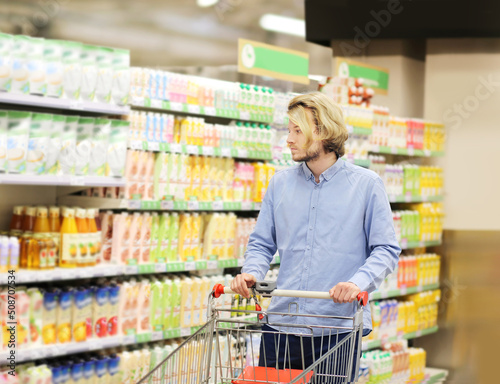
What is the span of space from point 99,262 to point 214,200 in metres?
0.96

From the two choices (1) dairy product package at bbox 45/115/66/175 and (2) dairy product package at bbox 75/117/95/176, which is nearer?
(1) dairy product package at bbox 45/115/66/175

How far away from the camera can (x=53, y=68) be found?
382 cm

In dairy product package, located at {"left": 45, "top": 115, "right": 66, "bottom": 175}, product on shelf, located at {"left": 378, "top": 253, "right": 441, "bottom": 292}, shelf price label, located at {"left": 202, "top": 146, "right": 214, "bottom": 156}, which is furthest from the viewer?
product on shelf, located at {"left": 378, "top": 253, "right": 441, "bottom": 292}

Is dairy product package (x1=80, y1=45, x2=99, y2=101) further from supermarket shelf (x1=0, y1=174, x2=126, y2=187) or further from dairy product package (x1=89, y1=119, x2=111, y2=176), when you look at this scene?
supermarket shelf (x1=0, y1=174, x2=126, y2=187)

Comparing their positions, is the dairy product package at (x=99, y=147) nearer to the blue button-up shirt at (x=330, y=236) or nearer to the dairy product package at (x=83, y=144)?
the dairy product package at (x=83, y=144)

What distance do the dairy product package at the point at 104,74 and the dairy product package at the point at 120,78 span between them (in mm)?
29

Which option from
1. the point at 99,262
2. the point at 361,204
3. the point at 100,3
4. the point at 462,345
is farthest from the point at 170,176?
the point at 462,345

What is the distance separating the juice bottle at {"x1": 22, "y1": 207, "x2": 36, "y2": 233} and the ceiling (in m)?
1.35

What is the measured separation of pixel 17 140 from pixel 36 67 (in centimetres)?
39

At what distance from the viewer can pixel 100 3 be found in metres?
5.37

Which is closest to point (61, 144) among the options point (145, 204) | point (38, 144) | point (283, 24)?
point (38, 144)

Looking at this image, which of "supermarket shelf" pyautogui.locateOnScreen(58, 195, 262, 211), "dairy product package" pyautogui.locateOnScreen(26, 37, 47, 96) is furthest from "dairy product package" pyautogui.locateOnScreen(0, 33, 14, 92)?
"supermarket shelf" pyautogui.locateOnScreen(58, 195, 262, 211)

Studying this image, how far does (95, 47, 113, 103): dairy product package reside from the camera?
13.3 ft

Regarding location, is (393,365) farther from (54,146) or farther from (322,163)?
(322,163)
